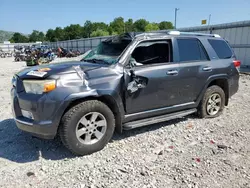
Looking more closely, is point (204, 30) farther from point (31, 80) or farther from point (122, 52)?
point (31, 80)

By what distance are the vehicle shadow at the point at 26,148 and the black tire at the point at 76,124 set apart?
27 centimetres

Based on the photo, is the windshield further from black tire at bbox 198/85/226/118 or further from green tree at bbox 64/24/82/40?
green tree at bbox 64/24/82/40

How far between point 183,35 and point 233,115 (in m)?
2.27

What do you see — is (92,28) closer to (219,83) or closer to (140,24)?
(140,24)

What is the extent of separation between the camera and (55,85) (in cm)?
305

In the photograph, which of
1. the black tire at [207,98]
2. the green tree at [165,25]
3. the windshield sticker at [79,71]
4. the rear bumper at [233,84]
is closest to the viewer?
the windshield sticker at [79,71]

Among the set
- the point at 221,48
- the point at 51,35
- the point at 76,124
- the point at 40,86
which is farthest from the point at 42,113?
the point at 51,35

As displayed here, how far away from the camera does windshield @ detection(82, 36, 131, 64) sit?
3.82 meters

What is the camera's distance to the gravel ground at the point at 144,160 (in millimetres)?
2789

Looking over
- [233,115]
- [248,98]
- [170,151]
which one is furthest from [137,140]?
[248,98]

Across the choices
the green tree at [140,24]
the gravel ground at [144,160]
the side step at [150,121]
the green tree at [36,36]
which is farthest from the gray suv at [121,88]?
the green tree at [36,36]

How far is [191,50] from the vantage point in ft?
14.7

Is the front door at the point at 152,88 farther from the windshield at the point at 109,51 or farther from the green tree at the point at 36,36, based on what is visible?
the green tree at the point at 36,36

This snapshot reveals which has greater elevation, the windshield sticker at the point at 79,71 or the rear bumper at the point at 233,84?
the windshield sticker at the point at 79,71
